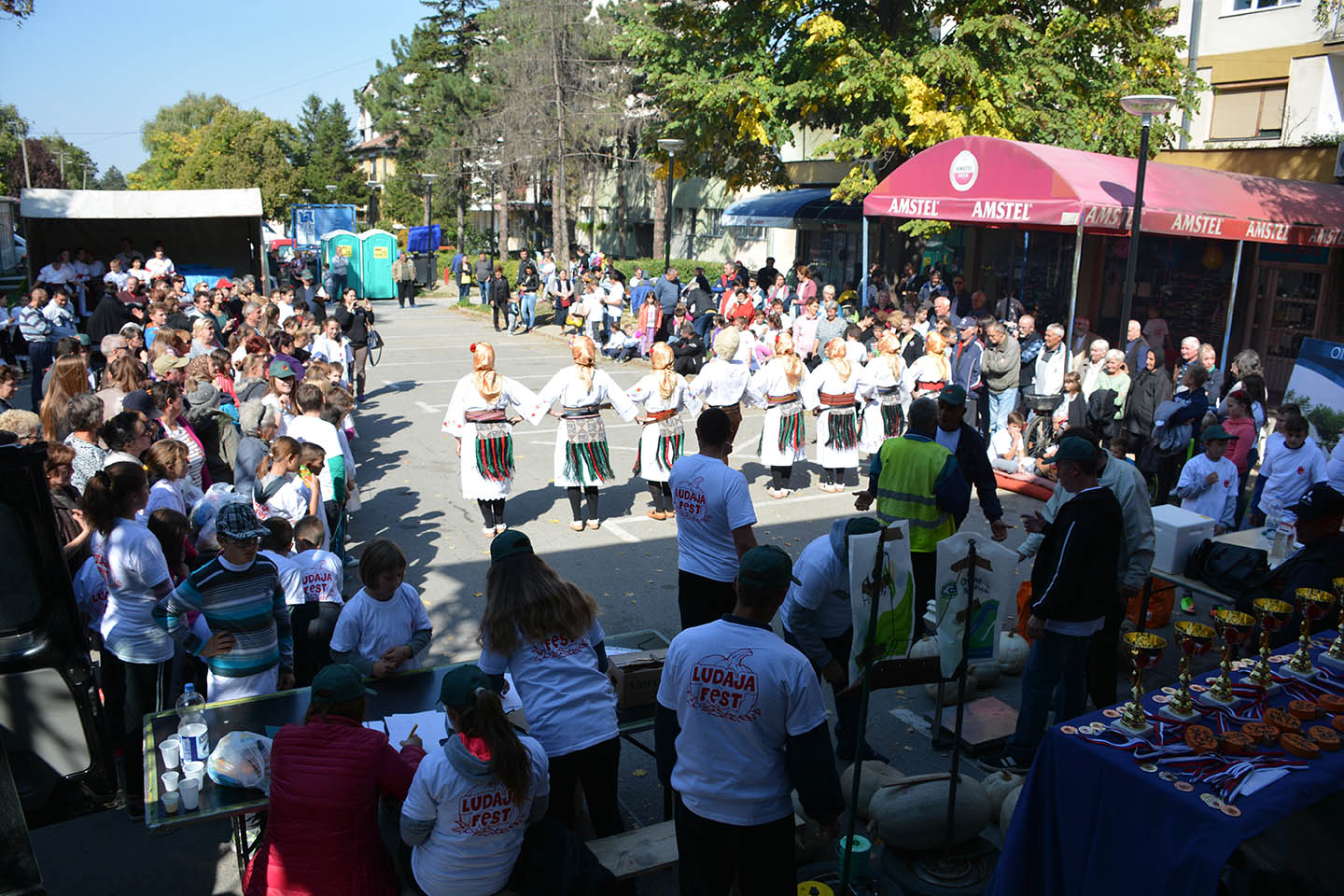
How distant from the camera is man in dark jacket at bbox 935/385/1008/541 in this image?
681 centimetres

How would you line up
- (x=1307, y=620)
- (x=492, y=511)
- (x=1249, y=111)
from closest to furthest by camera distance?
(x=1307, y=620), (x=492, y=511), (x=1249, y=111)

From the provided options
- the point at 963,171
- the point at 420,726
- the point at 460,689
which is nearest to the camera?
the point at 460,689

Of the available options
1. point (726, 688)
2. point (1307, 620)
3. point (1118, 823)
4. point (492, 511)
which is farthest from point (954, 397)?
point (492, 511)

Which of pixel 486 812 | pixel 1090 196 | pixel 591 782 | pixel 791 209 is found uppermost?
pixel 791 209

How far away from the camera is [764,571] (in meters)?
3.32

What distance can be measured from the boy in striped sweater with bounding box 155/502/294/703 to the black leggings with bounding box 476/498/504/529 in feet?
15.4

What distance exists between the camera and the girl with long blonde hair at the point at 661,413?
31.3 feet

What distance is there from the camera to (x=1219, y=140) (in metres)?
20.8

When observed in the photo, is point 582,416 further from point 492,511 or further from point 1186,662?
point 1186,662

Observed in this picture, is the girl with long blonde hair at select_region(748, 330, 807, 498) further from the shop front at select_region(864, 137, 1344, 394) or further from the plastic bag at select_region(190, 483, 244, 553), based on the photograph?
the plastic bag at select_region(190, 483, 244, 553)

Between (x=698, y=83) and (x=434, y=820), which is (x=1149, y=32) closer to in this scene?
(x=698, y=83)

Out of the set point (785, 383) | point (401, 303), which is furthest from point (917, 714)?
point (401, 303)

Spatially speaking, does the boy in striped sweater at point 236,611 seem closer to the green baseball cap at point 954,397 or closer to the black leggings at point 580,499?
the green baseball cap at point 954,397

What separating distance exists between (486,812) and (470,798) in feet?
0.27
